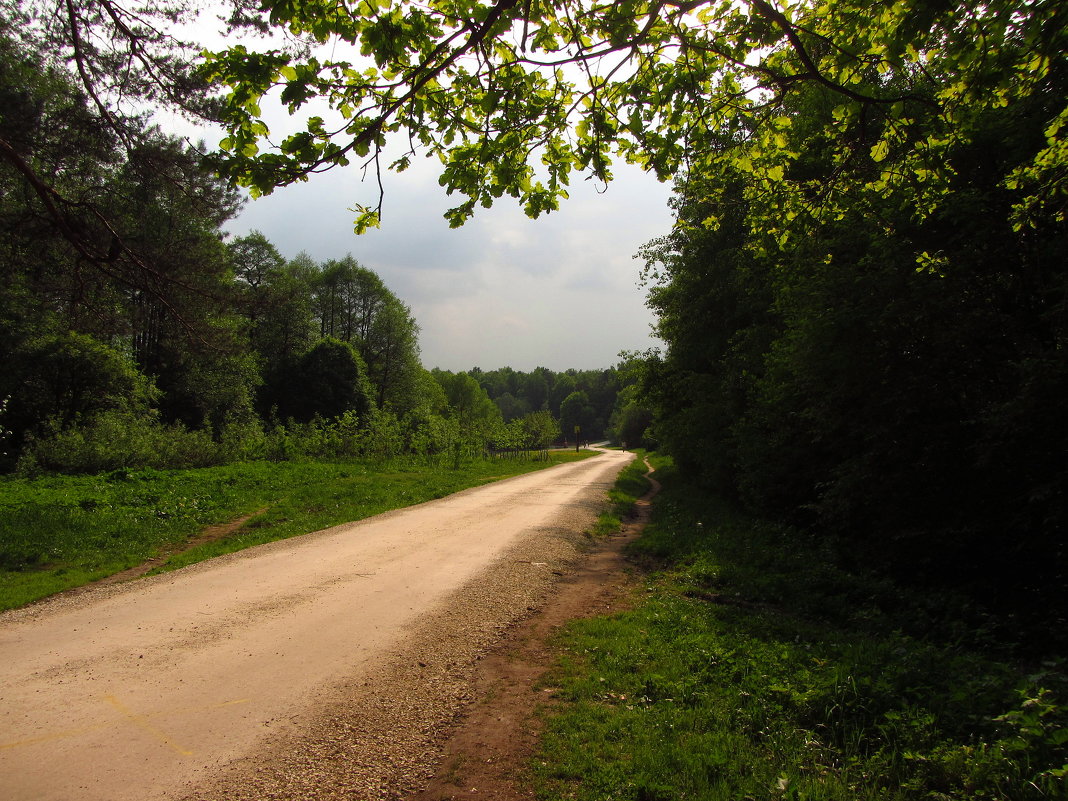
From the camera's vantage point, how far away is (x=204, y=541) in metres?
10.5

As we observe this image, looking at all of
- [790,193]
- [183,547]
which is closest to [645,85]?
[790,193]

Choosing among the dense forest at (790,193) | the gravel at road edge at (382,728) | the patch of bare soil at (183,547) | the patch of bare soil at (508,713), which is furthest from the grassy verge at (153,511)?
the patch of bare soil at (508,713)

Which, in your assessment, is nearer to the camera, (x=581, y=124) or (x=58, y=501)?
(x=581, y=124)

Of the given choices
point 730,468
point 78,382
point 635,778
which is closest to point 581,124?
point 635,778

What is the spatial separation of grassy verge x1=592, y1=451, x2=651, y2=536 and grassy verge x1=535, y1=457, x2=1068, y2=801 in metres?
6.85

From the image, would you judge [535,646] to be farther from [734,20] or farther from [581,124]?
[734,20]

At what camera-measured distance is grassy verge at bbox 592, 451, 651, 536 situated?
1422 centimetres

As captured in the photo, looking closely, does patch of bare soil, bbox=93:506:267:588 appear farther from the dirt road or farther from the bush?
the bush

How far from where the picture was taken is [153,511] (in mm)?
11469

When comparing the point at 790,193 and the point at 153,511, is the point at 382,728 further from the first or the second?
the point at 153,511

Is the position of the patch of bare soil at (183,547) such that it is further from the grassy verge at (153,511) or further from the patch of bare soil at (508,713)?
the patch of bare soil at (508,713)

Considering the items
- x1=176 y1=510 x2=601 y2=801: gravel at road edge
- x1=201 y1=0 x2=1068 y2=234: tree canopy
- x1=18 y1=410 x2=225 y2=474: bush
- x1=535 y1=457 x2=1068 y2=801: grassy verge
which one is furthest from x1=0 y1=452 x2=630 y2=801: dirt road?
x1=18 y1=410 x2=225 y2=474: bush

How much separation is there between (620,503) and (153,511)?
43.3ft

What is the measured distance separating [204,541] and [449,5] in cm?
1011
